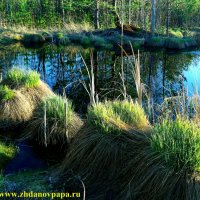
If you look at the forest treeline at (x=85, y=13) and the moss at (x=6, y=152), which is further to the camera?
the forest treeline at (x=85, y=13)

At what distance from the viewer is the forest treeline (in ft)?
113

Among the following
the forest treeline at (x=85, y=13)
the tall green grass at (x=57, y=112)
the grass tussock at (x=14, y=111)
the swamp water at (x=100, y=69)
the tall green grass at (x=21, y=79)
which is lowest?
the swamp water at (x=100, y=69)

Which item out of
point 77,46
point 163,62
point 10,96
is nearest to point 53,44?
point 77,46

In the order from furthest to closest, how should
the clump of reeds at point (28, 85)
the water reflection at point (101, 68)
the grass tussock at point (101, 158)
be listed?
the water reflection at point (101, 68), the clump of reeds at point (28, 85), the grass tussock at point (101, 158)

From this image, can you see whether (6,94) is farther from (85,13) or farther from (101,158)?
(85,13)

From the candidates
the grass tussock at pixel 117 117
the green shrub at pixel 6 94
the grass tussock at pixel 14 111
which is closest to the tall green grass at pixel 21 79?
the green shrub at pixel 6 94

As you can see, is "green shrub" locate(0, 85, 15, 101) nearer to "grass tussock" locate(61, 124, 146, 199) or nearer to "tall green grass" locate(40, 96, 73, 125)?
"tall green grass" locate(40, 96, 73, 125)

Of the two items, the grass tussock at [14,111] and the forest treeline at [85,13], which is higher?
the forest treeline at [85,13]

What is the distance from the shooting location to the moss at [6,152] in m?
5.85

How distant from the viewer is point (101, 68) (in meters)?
16.6

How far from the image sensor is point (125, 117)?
5.48 metres

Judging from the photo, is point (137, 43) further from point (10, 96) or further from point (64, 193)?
point (64, 193)

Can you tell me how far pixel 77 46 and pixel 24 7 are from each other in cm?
1768

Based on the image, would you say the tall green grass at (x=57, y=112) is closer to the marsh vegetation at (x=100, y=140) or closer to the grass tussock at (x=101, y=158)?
the marsh vegetation at (x=100, y=140)
